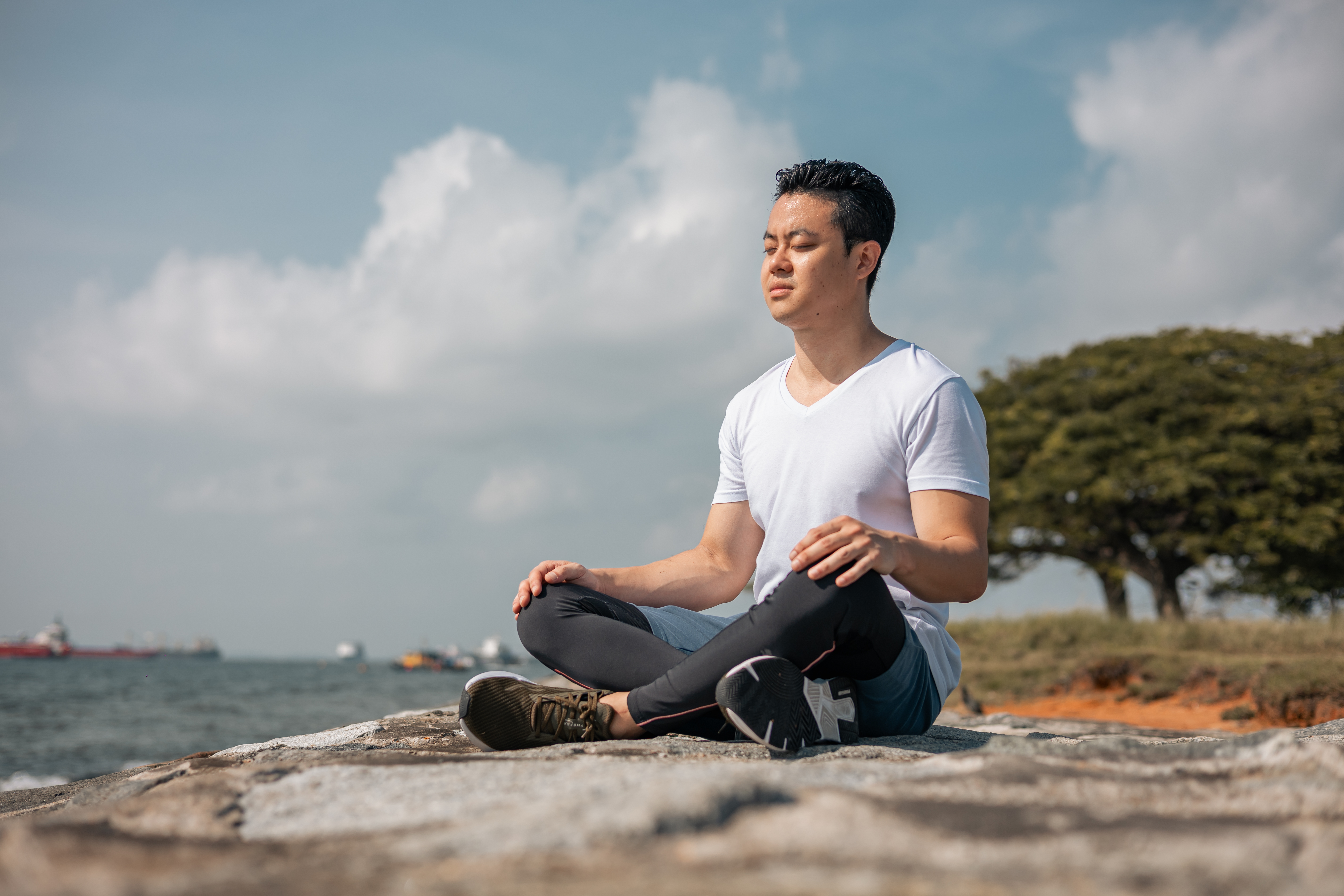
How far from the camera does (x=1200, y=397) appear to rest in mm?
18359

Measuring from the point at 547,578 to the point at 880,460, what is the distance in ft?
3.60

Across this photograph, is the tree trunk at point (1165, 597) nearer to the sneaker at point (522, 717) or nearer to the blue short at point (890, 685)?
the blue short at point (890, 685)

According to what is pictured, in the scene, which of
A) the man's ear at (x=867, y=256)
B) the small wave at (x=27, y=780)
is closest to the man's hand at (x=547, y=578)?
the man's ear at (x=867, y=256)

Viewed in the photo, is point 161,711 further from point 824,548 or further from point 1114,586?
point 824,548

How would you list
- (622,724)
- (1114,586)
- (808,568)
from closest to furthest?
(808,568) < (622,724) < (1114,586)

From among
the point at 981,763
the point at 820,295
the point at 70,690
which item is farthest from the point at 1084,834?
the point at 70,690

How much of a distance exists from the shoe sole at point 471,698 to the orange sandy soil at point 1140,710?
20.1 ft

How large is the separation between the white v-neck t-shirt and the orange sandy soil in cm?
547

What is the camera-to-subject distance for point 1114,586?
1938 centimetres

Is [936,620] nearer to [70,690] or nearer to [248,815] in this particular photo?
[248,815]

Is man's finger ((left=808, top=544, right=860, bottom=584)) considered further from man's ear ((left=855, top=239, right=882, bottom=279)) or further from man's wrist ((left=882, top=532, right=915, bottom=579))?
man's ear ((left=855, top=239, right=882, bottom=279))

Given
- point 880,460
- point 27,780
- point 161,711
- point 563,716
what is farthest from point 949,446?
point 161,711

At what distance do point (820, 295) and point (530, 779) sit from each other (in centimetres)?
184

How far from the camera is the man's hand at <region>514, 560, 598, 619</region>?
2.65 m
